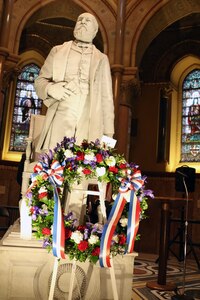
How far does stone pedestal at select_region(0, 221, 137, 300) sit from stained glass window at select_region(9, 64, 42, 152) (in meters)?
9.04

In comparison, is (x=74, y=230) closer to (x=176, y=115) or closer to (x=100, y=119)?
(x=100, y=119)

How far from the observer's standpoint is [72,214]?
2.49 m

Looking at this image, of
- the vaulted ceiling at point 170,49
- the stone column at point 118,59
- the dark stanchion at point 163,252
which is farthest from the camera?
the vaulted ceiling at point 170,49

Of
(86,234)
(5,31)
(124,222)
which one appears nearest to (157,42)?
(5,31)

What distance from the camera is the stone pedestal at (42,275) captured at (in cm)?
265

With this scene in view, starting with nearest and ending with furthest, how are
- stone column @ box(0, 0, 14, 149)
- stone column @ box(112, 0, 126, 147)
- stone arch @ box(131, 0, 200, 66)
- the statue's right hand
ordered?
the statue's right hand
stone column @ box(0, 0, 14, 149)
stone column @ box(112, 0, 126, 147)
stone arch @ box(131, 0, 200, 66)

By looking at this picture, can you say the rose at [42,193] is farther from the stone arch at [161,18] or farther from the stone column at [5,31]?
the stone arch at [161,18]

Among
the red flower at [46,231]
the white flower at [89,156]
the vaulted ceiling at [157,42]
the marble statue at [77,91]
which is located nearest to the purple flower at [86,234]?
the red flower at [46,231]

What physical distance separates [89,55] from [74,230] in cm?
174

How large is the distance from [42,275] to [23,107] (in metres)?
9.81

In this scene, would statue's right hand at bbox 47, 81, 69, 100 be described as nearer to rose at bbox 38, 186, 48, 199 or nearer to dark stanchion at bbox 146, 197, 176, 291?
rose at bbox 38, 186, 48, 199

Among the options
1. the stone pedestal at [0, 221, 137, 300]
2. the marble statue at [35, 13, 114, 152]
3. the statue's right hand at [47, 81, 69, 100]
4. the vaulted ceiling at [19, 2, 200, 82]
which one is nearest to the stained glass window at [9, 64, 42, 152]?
the vaulted ceiling at [19, 2, 200, 82]

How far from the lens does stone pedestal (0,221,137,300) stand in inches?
104

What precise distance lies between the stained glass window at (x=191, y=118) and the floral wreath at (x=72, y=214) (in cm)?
853
